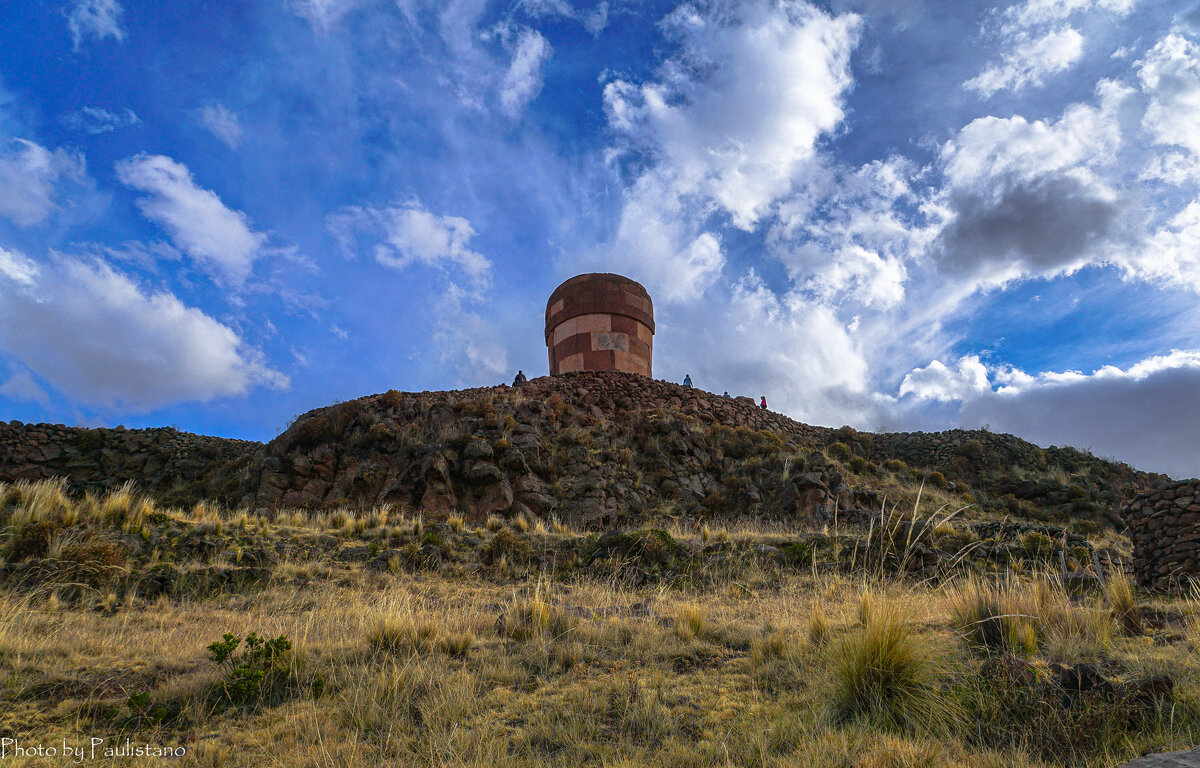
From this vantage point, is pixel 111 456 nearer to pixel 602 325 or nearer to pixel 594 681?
pixel 602 325

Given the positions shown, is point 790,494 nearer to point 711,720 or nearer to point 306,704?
point 711,720

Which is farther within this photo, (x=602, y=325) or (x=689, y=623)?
(x=602, y=325)

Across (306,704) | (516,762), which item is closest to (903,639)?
(516,762)

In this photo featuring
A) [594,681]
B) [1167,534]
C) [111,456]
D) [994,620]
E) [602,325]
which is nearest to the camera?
[594,681]

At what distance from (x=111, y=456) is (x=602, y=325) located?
17.5m

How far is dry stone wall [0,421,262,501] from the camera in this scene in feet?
61.2

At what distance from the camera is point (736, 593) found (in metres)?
8.48

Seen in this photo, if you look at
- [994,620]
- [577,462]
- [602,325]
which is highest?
[602,325]

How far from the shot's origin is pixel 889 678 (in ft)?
13.0

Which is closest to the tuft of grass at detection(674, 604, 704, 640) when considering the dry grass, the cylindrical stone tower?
the dry grass

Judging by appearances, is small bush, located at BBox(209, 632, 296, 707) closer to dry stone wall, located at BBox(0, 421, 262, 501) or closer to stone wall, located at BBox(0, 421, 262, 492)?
dry stone wall, located at BBox(0, 421, 262, 501)

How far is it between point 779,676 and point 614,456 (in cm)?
1223

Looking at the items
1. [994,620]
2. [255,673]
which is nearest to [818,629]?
[994,620]

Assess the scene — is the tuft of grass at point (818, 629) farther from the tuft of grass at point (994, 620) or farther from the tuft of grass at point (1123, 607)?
the tuft of grass at point (1123, 607)
